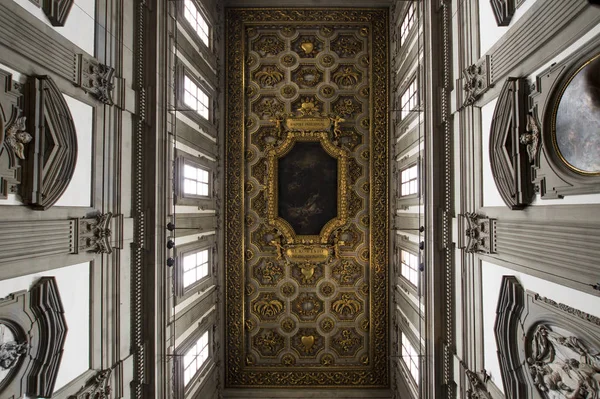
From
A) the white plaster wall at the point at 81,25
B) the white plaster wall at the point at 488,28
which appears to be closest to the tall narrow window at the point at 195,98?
the white plaster wall at the point at 81,25

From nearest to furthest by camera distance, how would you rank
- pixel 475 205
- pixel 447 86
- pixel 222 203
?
pixel 475 205
pixel 447 86
pixel 222 203

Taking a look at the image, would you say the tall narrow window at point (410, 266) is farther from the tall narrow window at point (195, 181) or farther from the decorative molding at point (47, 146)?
the decorative molding at point (47, 146)

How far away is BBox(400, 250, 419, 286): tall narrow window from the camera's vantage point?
1184 centimetres

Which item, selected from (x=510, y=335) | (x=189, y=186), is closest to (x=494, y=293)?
(x=510, y=335)

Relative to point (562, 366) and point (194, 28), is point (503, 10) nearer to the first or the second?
point (562, 366)

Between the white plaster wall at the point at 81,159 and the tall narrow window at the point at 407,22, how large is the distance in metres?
10.3

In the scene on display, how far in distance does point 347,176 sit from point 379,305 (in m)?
5.47

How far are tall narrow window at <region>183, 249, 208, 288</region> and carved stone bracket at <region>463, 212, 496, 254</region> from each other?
317 inches

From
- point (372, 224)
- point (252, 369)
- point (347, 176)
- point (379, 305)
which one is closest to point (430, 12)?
point (347, 176)

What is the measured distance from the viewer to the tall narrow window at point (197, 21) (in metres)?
11.7

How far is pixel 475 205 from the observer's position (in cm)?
793

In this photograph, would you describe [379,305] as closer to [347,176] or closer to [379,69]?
[347,176]

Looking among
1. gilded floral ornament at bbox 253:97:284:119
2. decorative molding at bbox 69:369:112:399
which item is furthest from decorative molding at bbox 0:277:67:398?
gilded floral ornament at bbox 253:97:284:119

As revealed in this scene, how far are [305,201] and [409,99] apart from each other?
5551mm
